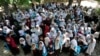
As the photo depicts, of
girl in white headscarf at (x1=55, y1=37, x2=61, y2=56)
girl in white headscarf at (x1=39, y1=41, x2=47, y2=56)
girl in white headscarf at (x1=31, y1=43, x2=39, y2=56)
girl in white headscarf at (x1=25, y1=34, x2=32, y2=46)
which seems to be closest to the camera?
girl in white headscarf at (x1=39, y1=41, x2=47, y2=56)

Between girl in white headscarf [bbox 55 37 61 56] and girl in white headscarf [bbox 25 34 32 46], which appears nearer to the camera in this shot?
girl in white headscarf [bbox 55 37 61 56]

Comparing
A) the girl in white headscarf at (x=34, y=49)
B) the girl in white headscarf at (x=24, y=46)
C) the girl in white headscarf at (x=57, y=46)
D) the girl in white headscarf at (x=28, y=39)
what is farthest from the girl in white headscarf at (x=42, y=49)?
the girl in white headscarf at (x=24, y=46)

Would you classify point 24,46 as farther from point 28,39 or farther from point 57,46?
point 57,46

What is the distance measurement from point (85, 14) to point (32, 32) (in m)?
5.87

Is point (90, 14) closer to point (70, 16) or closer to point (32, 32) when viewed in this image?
point (70, 16)

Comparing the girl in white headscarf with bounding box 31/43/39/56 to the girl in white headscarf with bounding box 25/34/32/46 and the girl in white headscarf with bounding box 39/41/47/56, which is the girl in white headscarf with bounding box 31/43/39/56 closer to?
the girl in white headscarf with bounding box 39/41/47/56

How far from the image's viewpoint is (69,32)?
12828mm


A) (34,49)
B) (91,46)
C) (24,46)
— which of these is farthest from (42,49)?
(91,46)

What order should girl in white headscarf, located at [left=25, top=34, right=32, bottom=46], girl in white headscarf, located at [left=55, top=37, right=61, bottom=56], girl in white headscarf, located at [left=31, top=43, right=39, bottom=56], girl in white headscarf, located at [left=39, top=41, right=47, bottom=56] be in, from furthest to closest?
girl in white headscarf, located at [left=25, top=34, right=32, bottom=46] < girl in white headscarf, located at [left=55, top=37, right=61, bottom=56] < girl in white headscarf, located at [left=31, top=43, right=39, bottom=56] < girl in white headscarf, located at [left=39, top=41, right=47, bottom=56]

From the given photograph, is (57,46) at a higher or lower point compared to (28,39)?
lower

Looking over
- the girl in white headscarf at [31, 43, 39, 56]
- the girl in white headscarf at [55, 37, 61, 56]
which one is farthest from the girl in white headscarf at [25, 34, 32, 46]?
the girl in white headscarf at [55, 37, 61, 56]

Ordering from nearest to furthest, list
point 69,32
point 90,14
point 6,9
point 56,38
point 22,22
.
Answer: point 56,38 → point 69,32 → point 22,22 → point 90,14 → point 6,9

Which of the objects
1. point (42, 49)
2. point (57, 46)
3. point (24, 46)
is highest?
point (42, 49)

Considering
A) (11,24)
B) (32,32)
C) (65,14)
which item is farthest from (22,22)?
(65,14)
